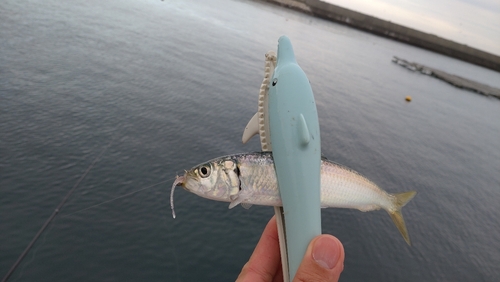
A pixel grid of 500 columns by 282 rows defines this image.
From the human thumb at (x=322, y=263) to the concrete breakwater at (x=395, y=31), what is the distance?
521ft

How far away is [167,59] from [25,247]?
19.2 metres

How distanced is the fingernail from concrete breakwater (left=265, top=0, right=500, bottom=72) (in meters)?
159

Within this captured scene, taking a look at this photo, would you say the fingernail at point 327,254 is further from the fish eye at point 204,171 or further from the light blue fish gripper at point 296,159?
the fish eye at point 204,171

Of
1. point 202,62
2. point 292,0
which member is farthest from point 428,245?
point 292,0

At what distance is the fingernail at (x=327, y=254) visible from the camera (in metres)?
2.80

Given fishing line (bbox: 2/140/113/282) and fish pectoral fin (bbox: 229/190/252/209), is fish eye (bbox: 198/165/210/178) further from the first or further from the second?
fishing line (bbox: 2/140/113/282)

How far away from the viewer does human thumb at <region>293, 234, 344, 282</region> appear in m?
2.80

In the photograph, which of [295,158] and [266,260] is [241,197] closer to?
[295,158]

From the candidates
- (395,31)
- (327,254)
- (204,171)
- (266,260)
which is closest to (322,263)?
(327,254)

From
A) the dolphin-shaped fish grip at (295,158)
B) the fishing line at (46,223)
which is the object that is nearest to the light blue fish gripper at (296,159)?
the dolphin-shaped fish grip at (295,158)

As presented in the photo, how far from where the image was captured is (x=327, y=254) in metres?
2.80

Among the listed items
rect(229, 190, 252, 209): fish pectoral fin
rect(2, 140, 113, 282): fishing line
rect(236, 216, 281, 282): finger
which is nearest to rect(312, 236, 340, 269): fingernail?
rect(229, 190, 252, 209): fish pectoral fin

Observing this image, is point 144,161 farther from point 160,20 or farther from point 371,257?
point 160,20

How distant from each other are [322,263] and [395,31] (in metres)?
180
